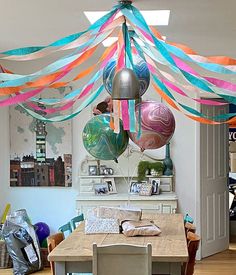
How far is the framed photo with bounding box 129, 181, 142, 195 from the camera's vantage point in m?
6.61

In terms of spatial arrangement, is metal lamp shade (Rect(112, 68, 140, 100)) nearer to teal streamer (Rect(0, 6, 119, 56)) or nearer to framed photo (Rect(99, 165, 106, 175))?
teal streamer (Rect(0, 6, 119, 56))

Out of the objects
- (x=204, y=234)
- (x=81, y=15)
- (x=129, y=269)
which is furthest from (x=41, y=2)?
(x=204, y=234)

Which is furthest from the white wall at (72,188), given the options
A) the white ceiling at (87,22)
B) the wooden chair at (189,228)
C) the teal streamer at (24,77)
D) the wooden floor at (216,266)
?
the teal streamer at (24,77)

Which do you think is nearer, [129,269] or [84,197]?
[129,269]

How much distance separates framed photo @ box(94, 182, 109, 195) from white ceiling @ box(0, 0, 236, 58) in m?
1.93

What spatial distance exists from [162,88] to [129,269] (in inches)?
66.8

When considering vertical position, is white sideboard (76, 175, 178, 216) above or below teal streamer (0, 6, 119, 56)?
below

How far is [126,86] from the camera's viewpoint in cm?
313

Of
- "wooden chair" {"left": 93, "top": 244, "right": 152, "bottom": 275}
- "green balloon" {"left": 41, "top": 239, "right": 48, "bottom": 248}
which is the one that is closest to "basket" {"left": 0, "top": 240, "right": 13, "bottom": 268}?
"green balloon" {"left": 41, "top": 239, "right": 48, "bottom": 248}

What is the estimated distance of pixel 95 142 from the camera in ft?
12.5

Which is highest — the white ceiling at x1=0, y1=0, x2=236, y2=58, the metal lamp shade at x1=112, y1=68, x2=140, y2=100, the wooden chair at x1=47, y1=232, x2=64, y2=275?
the white ceiling at x1=0, y1=0, x2=236, y2=58

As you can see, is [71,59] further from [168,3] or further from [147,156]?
[147,156]

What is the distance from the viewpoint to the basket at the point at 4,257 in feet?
20.5

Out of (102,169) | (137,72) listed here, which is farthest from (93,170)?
(137,72)
